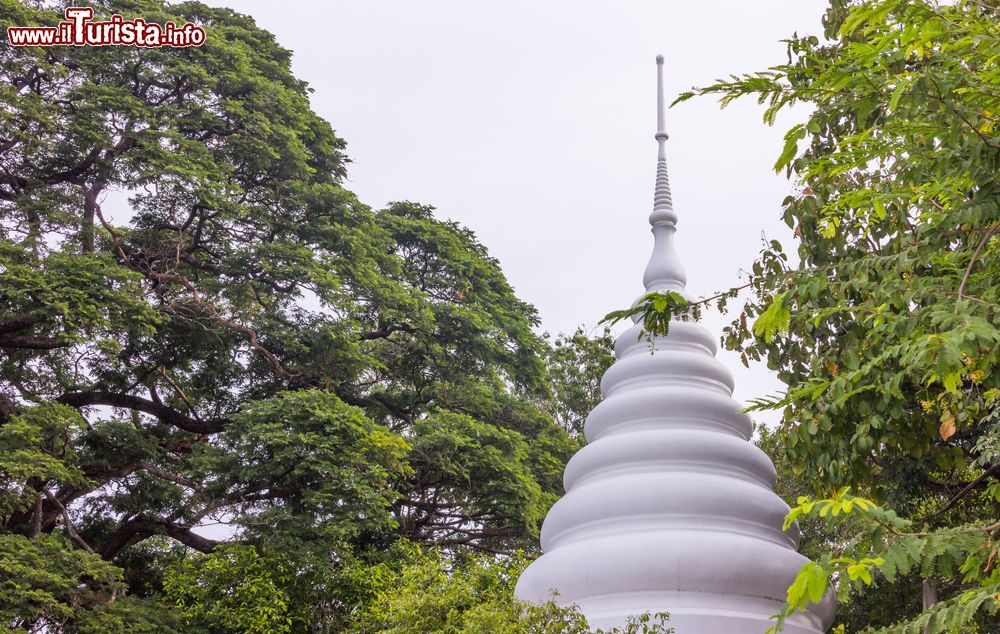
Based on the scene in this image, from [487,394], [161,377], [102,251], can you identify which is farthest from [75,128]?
[487,394]

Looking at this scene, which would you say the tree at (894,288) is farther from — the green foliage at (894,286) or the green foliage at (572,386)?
the green foliage at (572,386)

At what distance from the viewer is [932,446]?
7676 millimetres

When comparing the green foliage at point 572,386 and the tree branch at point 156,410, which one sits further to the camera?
the green foliage at point 572,386

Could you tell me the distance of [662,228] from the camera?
1129 cm

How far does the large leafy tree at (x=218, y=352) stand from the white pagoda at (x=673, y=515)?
403cm

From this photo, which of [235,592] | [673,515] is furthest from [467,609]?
[235,592]

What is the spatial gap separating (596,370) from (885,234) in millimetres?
8171

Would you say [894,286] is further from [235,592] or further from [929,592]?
[235,592]

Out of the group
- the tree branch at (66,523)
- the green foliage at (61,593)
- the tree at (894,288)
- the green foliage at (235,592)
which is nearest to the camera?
the tree at (894,288)

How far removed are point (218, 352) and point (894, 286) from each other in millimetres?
11349

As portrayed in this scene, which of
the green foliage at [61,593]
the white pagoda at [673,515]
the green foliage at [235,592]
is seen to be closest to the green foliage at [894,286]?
the white pagoda at [673,515]

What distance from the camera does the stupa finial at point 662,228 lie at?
35.7 ft

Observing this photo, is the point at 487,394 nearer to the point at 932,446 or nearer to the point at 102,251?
the point at 102,251

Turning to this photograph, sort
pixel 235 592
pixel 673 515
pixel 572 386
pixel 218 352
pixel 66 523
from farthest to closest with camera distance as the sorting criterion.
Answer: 1. pixel 572 386
2. pixel 218 352
3. pixel 66 523
4. pixel 235 592
5. pixel 673 515
